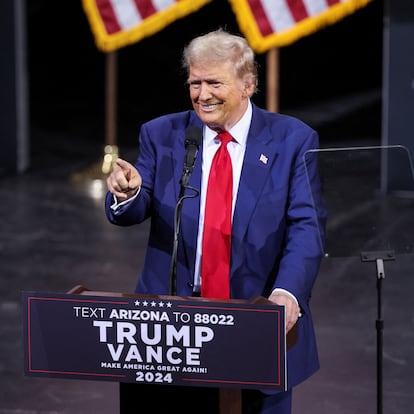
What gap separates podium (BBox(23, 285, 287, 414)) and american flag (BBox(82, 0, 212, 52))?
6.53 m

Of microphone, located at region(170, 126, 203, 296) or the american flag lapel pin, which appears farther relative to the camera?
the american flag lapel pin

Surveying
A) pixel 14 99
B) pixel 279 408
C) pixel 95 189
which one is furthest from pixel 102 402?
pixel 14 99

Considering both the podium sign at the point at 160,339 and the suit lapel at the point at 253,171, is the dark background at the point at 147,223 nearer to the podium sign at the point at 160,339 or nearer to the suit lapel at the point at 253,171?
the suit lapel at the point at 253,171

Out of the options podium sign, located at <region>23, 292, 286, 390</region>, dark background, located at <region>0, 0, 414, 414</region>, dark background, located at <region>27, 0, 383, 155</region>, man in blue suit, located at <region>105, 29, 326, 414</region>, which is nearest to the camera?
podium sign, located at <region>23, 292, 286, 390</region>

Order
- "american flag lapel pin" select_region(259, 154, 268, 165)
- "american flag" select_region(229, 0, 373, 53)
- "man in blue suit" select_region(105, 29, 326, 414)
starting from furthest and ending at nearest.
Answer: "american flag" select_region(229, 0, 373, 53), "american flag lapel pin" select_region(259, 154, 268, 165), "man in blue suit" select_region(105, 29, 326, 414)

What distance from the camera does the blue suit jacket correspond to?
3133 millimetres

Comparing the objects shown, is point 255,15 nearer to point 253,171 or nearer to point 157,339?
point 253,171

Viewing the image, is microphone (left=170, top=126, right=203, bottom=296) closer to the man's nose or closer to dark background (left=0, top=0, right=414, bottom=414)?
the man's nose

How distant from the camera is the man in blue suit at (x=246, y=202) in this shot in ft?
10.0

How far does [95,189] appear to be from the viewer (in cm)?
952

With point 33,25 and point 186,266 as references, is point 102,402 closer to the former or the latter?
point 186,266

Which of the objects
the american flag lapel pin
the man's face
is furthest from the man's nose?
the american flag lapel pin

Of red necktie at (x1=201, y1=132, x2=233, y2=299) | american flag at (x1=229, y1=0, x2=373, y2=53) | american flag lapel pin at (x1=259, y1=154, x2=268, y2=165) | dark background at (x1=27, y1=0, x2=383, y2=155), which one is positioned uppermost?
dark background at (x1=27, y1=0, x2=383, y2=155)

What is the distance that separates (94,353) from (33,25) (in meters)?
13.2
